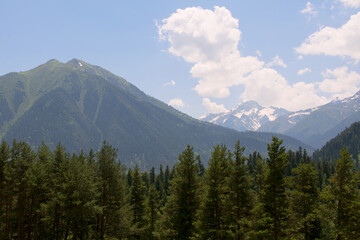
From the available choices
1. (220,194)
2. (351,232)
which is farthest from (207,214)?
(351,232)

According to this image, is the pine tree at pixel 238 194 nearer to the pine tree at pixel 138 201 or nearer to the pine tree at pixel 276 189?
the pine tree at pixel 276 189

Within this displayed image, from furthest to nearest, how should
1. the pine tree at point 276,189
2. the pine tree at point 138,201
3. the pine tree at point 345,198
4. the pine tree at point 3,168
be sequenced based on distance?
the pine tree at point 138,201, the pine tree at point 3,168, the pine tree at point 276,189, the pine tree at point 345,198

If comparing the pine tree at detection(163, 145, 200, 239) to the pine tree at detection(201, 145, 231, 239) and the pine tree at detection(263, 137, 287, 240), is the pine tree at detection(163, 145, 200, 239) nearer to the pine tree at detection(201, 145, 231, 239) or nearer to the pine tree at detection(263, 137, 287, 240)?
the pine tree at detection(201, 145, 231, 239)

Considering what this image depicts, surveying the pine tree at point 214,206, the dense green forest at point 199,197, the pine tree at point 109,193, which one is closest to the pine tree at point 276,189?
the dense green forest at point 199,197

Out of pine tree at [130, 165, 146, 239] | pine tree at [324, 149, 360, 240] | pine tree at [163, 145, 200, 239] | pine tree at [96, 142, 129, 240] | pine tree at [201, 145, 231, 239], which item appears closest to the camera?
pine tree at [324, 149, 360, 240]

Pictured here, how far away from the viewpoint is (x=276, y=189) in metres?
23.4

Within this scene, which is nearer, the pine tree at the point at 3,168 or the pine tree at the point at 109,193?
the pine tree at the point at 3,168

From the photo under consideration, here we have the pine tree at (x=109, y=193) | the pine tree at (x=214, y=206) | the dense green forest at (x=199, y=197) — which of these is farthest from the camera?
the pine tree at (x=109, y=193)

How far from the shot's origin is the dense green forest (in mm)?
22859

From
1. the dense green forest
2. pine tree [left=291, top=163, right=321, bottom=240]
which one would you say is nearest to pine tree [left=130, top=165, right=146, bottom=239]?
the dense green forest

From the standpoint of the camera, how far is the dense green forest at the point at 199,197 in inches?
900

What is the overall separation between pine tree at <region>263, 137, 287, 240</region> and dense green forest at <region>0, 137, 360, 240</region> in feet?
0.29

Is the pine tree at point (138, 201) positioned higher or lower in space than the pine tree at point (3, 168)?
lower

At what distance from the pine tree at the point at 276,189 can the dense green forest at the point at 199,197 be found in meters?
0.09
